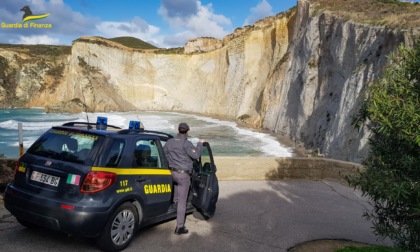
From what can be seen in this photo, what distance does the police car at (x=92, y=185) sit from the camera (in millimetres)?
4395

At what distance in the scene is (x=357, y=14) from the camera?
24.5 m

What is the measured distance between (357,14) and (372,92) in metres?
23.4

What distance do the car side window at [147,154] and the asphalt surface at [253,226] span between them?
44.3 inches

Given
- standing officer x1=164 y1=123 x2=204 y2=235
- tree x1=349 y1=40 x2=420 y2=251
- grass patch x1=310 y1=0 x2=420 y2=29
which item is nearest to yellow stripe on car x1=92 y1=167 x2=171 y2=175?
standing officer x1=164 y1=123 x2=204 y2=235

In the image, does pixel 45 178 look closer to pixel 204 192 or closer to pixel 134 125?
pixel 134 125

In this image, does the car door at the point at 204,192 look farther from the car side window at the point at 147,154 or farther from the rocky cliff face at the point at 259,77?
the rocky cliff face at the point at 259,77

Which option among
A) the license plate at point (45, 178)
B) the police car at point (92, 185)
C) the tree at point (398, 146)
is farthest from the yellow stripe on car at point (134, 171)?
the tree at point (398, 146)

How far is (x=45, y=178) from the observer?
462 centimetres

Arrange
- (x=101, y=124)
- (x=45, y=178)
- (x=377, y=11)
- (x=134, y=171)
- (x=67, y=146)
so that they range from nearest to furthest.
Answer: (x=45, y=178) < (x=67, y=146) < (x=134, y=171) < (x=101, y=124) < (x=377, y=11)

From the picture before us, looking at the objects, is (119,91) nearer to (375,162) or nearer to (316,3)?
(316,3)

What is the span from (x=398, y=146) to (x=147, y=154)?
138 inches

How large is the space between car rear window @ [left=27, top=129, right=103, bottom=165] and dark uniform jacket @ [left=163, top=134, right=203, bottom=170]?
4.23ft

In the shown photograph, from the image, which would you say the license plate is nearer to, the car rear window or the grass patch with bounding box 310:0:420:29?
the car rear window

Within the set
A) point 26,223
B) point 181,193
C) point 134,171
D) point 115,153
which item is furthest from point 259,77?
point 26,223
